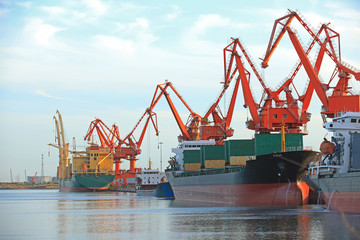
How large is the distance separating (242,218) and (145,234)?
31.0ft

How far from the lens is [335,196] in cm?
3872

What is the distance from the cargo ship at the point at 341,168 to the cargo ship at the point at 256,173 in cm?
407

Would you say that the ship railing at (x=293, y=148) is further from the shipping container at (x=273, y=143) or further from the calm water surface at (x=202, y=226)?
the calm water surface at (x=202, y=226)

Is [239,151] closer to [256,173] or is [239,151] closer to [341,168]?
[256,173]

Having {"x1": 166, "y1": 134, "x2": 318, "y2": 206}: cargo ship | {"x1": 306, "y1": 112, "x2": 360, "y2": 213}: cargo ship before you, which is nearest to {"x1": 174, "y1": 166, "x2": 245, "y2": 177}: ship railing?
{"x1": 166, "y1": 134, "x2": 318, "y2": 206}: cargo ship

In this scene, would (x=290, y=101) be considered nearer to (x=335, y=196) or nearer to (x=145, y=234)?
(x=335, y=196)

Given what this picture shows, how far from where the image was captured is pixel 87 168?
145625mm

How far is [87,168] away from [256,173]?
10293cm

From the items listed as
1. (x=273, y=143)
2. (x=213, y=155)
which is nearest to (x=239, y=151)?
(x=273, y=143)

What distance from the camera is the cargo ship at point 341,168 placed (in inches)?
1420

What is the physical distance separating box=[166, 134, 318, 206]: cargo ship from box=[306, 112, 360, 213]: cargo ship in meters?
4.07

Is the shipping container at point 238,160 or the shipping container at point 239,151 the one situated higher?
the shipping container at point 239,151

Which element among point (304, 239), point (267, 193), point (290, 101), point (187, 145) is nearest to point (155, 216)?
point (267, 193)

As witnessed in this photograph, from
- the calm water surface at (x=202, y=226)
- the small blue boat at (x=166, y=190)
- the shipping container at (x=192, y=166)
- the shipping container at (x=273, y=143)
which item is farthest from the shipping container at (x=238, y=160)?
the small blue boat at (x=166, y=190)
